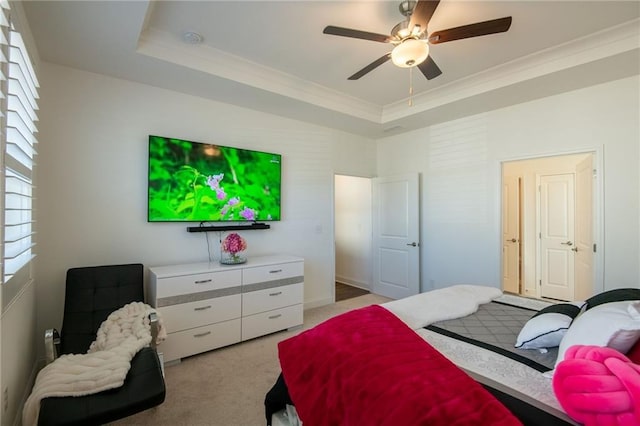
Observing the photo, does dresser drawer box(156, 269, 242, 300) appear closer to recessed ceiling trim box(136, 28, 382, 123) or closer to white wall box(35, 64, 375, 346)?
white wall box(35, 64, 375, 346)

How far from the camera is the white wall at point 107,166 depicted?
99.0 inches

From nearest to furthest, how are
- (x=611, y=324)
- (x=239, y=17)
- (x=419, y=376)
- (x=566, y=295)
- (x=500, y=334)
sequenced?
(x=419, y=376) → (x=611, y=324) → (x=500, y=334) → (x=239, y=17) → (x=566, y=295)

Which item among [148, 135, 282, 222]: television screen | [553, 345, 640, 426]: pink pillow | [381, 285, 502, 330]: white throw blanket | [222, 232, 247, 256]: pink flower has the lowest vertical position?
[381, 285, 502, 330]: white throw blanket

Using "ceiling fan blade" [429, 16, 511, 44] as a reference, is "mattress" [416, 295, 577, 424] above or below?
below

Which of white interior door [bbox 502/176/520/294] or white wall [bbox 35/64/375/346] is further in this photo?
white interior door [bbox 502/176/520/294]

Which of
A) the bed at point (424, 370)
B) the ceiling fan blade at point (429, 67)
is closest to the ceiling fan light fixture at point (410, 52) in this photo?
the ceiling fan blade at point (429, 67)

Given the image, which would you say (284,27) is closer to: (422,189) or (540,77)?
(540,77)

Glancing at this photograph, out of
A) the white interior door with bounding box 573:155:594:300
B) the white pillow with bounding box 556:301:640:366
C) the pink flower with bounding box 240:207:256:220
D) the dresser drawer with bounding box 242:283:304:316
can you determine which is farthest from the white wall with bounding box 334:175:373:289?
the white pillow with bounding box 556:301:640:366

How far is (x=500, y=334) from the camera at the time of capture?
167 cm

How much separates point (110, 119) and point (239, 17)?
5.04 ft

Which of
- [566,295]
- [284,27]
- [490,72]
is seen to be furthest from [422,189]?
[284,27]

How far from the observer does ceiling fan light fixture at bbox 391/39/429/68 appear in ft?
6.39

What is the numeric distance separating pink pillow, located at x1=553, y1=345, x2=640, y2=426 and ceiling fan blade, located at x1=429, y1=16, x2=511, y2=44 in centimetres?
177

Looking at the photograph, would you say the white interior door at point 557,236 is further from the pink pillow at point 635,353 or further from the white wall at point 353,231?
the pink pillow at point 635,353
